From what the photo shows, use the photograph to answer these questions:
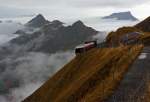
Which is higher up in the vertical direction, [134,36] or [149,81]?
[149,81]

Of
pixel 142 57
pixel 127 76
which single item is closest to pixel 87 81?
pixel 142 57

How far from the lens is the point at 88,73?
366ft

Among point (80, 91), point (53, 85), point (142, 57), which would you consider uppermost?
point (142, 57)

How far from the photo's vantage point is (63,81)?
493 feet

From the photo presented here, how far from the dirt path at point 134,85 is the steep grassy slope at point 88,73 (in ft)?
5.12

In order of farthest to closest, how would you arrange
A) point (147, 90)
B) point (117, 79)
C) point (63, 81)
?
point (63, 81)
point (117, 79)
point (147, 90)

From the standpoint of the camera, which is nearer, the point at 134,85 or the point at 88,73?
the point at 134,85

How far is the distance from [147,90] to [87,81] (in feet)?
138

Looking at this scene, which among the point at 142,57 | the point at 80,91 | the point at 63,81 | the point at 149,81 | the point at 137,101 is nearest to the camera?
the point at 137,101

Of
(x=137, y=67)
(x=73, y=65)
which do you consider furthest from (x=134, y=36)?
(x=137, y=67)

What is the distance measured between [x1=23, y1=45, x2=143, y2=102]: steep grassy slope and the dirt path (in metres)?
1.56

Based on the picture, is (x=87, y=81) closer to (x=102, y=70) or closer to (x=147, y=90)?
(x=102, y=70)

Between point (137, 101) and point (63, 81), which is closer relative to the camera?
point (137, 101)

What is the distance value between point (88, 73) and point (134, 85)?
54.1 m
